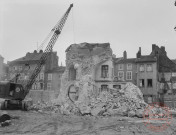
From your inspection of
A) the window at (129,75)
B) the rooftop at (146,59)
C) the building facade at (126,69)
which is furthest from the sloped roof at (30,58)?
the rooftop at (146,59)

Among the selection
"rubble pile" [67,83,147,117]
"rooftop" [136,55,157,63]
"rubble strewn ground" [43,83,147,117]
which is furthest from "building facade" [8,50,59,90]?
"rubble pile" [67,83,147,117]

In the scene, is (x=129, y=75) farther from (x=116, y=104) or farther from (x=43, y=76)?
(x=116, y=104)

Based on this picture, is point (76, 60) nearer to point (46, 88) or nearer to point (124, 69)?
point (124, 69)

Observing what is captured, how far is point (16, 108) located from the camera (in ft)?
115

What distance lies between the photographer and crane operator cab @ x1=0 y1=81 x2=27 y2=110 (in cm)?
3322

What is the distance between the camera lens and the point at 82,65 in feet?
144

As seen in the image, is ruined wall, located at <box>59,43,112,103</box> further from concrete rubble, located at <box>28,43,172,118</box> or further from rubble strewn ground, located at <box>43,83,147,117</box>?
rubble strewn ground, located at <box>43,83,147,117</box>

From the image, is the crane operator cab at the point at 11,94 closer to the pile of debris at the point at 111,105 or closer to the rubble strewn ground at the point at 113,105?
the pile of debris at the point at 111,105

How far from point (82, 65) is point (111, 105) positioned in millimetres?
12239

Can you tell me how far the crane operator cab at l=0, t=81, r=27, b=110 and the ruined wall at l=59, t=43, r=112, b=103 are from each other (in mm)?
9560

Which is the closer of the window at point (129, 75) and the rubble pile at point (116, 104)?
the rubble pile at point (116, 104)

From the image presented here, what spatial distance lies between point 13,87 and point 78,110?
30.3 ft

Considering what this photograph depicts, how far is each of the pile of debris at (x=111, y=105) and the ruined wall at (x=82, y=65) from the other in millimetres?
3598

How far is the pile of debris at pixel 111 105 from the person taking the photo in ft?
106
